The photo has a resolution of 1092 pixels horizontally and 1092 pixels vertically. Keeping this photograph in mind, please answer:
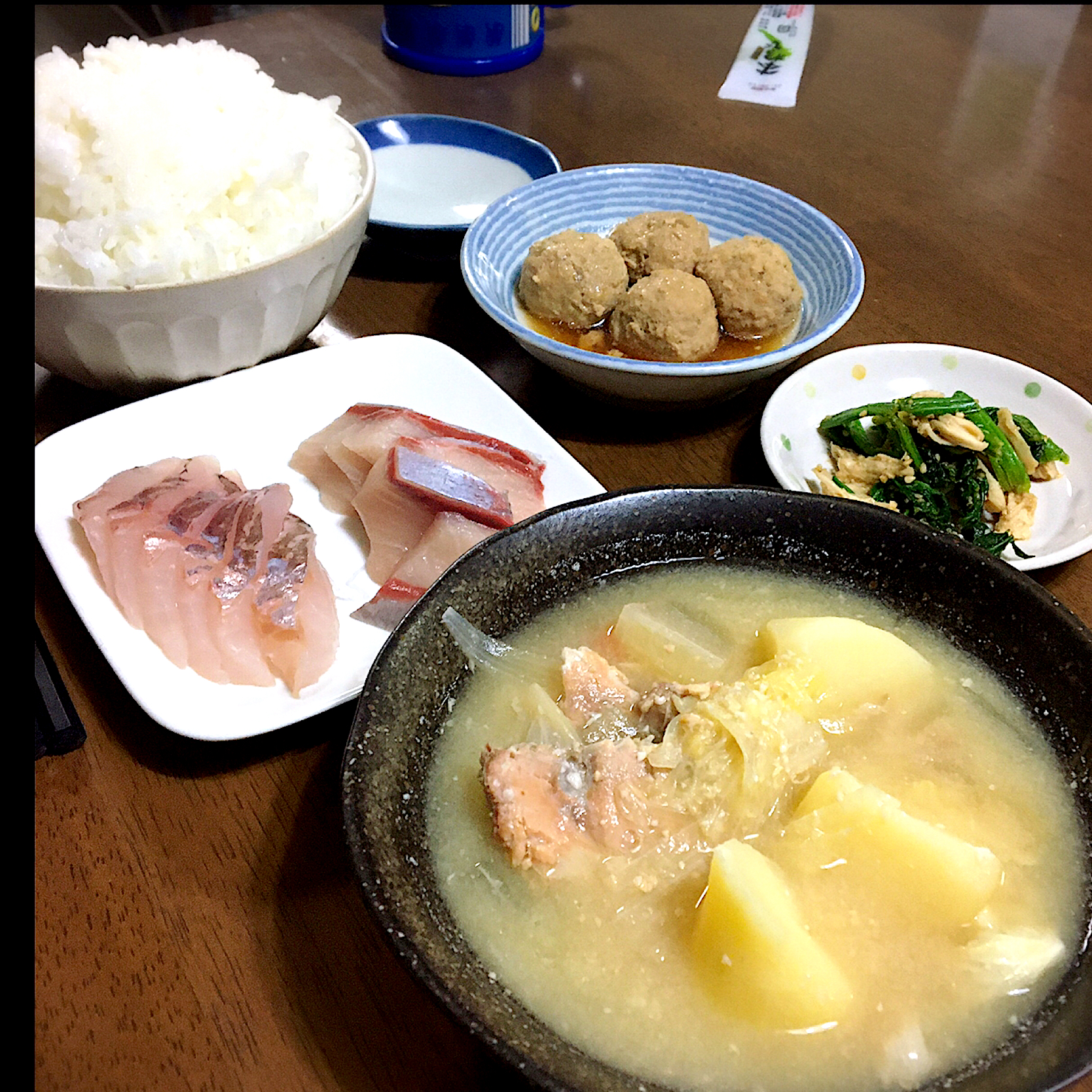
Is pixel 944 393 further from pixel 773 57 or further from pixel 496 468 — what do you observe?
pixel 773 57

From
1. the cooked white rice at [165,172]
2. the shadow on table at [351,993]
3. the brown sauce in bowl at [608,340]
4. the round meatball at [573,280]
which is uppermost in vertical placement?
the cooked white rice at [165,172]

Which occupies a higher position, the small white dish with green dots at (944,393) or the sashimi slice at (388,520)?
the small white dish with green dots at (944,393)

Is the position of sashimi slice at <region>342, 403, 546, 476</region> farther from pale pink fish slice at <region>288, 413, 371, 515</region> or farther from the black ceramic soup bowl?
the black ceramic soup bowl

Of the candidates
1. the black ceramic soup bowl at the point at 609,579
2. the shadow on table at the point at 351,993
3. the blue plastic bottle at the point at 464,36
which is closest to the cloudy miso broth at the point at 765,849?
the black ceramic soup bowl at the point at 609,579

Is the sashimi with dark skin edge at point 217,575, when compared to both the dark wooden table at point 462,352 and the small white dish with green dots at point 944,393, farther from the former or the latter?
the small white dish with green dots at point 944,393

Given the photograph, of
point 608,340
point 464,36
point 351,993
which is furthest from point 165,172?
point 464,36

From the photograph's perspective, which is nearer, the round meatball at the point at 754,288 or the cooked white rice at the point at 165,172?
the cooked white rice at the point at 165,172

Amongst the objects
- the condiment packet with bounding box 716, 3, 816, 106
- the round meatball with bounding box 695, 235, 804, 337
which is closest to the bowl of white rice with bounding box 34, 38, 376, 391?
the round meatball with bounding box 695, 235, 804, 337
